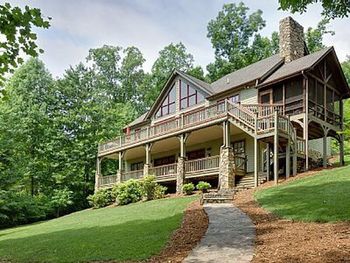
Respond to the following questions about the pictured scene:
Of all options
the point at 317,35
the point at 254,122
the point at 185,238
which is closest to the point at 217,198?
the point at 254,122

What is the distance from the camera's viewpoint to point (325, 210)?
35.0ft

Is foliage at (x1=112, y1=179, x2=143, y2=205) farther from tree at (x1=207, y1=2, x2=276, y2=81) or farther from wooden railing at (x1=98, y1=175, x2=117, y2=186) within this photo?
tree at (x1=207, y1=2, x2=276, y2=81)

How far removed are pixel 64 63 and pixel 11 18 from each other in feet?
116

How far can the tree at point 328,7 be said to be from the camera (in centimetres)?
793

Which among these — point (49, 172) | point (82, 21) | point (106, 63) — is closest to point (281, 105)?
point (82, 21)

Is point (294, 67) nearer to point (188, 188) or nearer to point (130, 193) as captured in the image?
point (188, 188)

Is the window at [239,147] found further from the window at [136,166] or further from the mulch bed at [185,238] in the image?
the window at [136,166]

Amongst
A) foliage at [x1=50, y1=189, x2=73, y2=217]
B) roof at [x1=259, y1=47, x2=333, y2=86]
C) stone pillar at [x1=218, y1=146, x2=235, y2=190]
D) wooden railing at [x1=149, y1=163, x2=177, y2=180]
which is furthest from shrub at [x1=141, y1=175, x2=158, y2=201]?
foliage at [x1=50, y1=189, x2=73, y2=217]

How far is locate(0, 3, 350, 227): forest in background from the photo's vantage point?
27109mm

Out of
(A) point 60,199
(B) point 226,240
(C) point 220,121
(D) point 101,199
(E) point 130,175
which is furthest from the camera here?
(A) point 60,199

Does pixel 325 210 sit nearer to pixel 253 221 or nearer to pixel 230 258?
pixel 253 221

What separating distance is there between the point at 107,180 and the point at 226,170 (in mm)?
12341

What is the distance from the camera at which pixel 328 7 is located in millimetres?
8336

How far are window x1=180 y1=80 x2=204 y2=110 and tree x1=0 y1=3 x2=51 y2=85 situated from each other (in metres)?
21.1
